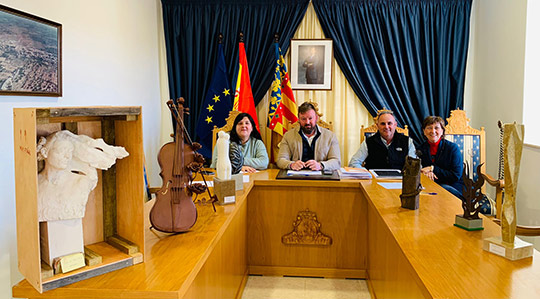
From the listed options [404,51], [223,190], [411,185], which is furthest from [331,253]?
[404,51]

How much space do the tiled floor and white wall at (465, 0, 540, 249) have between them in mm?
1715

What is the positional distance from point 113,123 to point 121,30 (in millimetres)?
2912

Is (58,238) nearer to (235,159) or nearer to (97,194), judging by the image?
(97,194)

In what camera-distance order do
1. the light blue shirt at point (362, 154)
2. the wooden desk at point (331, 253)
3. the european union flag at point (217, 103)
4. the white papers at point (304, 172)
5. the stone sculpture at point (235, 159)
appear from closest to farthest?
the wooden desk at point (331, 253) < the stone sculpture at point (235, 159) < the white papers at point (304, 172) < the light blue shirt at point (362, 154) < the european union flag at point (217, 103)

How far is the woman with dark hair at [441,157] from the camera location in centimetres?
395

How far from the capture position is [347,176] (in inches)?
137

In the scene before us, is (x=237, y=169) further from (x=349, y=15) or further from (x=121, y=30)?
(x=349, y=15)

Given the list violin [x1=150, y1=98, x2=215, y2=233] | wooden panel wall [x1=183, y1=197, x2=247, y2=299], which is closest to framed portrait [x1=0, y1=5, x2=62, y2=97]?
violin [x1=150, y1=98, x2=215, y2=233]

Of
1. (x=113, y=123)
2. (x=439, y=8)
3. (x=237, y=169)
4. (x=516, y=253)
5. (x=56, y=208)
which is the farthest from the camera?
(x=439, y=8)

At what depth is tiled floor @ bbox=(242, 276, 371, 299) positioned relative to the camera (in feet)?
10.2

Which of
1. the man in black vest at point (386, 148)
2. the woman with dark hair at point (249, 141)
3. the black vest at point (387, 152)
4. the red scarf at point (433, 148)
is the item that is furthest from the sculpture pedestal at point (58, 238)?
the red scarf at point (433, 148)

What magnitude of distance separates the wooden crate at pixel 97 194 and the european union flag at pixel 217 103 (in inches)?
137

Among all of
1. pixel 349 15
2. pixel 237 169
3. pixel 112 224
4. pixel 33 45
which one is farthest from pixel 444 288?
pixel 349 15

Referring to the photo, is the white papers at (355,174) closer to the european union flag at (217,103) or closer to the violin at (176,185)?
the european union flag at (217,103)
